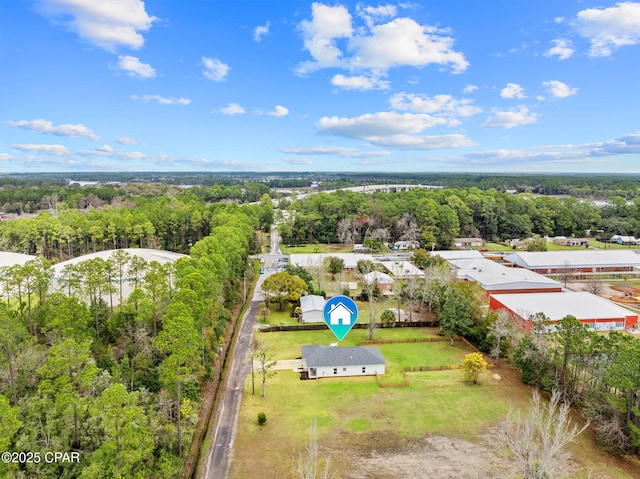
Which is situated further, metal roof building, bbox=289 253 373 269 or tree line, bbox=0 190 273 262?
tree line, bbox=0 190 273 262

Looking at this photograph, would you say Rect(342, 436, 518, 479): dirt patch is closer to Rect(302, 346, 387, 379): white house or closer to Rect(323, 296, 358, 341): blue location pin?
Rect(302, 346, 387, 379): white house

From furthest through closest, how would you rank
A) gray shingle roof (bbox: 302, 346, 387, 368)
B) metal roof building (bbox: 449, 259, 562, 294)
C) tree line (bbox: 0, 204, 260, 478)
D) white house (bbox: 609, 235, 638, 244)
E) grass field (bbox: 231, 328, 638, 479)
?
white house (bbox: 609, 235, 638, 244) < metal roof building (bbox: 449, 259, 562, 294) < gray shingle roof (bbox: 302, 346, 387, 368) < grass field (bbox: 231, 328, 638, 479) < tree line (bbox: 0, 204, 260, 478)

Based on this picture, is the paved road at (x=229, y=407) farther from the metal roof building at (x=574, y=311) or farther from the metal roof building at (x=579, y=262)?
the metal roof building at (x=579, y=262)

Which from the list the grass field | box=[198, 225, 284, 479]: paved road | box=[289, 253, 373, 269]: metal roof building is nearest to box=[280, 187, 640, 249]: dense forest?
box=[289, 253, 373, 269]: metal roof building

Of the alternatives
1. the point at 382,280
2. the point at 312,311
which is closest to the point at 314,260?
the point at 382,280

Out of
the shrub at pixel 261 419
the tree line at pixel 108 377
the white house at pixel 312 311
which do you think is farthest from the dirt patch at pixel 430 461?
the white house at pixel 312 311

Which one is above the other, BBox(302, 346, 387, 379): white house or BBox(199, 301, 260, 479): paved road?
BBox(302, 346, 387, 379): white house

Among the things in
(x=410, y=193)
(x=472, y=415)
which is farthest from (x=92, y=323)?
(x=410, y=193)
